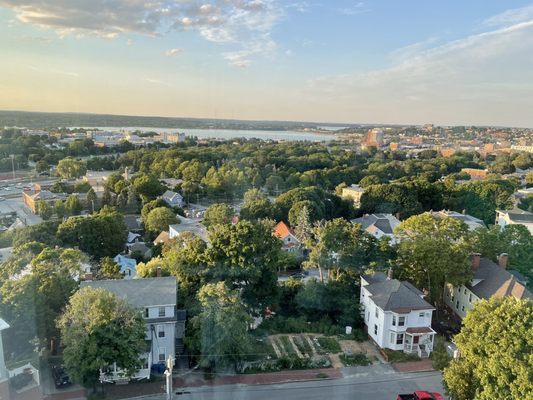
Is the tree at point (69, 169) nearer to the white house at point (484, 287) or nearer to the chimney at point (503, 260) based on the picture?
the white house at point (484, 287)

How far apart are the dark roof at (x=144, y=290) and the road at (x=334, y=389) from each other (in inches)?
76.8

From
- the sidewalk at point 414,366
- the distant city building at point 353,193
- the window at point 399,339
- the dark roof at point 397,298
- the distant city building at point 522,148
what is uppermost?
the distant city building at point 522,148

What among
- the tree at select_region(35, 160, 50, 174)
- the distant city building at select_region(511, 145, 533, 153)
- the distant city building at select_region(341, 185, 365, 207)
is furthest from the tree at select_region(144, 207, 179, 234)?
the distant city building at select_region(511, 145, 533, 153)

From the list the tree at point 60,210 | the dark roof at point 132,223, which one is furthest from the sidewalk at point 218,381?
the tree at point 60,210

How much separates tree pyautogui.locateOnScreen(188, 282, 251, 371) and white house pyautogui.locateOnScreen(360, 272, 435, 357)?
3.52m

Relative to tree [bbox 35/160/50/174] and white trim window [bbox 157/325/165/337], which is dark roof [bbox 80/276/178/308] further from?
tree [bbox 35/160/50/174]

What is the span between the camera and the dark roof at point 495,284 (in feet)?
35.4

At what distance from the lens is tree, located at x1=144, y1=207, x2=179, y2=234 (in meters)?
20.7

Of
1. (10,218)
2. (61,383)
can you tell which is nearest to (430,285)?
(61,383)

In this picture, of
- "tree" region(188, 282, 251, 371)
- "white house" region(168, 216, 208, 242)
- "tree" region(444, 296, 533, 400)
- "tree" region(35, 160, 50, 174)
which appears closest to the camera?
"tree" region(444, 296, 533, 400)

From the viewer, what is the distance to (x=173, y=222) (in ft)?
68.7

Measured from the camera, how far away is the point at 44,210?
80.7 feet

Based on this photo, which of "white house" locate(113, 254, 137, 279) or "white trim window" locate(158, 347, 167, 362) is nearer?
"white trim window" locate(158, 347, 167, 362)

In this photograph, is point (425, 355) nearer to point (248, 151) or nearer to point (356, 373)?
point (356, 373)
